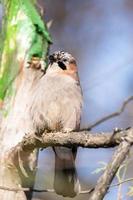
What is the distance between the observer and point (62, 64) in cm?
466

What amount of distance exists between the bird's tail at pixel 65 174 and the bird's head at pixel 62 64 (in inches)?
22.5

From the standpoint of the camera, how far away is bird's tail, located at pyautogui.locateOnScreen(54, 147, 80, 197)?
3.87 metres

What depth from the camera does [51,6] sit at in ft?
25.9

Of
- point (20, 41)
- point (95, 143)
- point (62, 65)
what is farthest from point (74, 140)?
point (62, 65)

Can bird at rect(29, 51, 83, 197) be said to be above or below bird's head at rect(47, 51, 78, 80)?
below

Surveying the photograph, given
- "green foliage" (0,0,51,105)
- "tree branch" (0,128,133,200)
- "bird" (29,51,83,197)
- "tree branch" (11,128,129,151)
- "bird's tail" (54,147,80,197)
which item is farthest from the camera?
"green foliage" (0,0,51,105)

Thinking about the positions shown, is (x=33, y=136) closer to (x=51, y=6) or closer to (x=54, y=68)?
(x=54, y=68)

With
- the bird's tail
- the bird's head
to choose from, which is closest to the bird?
the bird's tail

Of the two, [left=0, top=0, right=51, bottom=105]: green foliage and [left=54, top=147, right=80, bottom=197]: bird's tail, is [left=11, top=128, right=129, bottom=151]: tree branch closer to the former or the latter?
[left=54, top=147, right=80, bottom=197]: bird's tail

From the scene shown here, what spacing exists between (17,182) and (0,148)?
0.21 metres

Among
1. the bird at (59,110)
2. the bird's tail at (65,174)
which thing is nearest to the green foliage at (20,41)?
the bird at (59,110)

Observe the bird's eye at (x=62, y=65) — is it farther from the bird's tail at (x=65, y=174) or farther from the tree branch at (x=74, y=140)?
the tree branch at (x=74, y=140)

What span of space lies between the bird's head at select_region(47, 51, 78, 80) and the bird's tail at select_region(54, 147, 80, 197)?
570 millimetres

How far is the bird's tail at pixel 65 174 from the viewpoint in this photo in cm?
387
